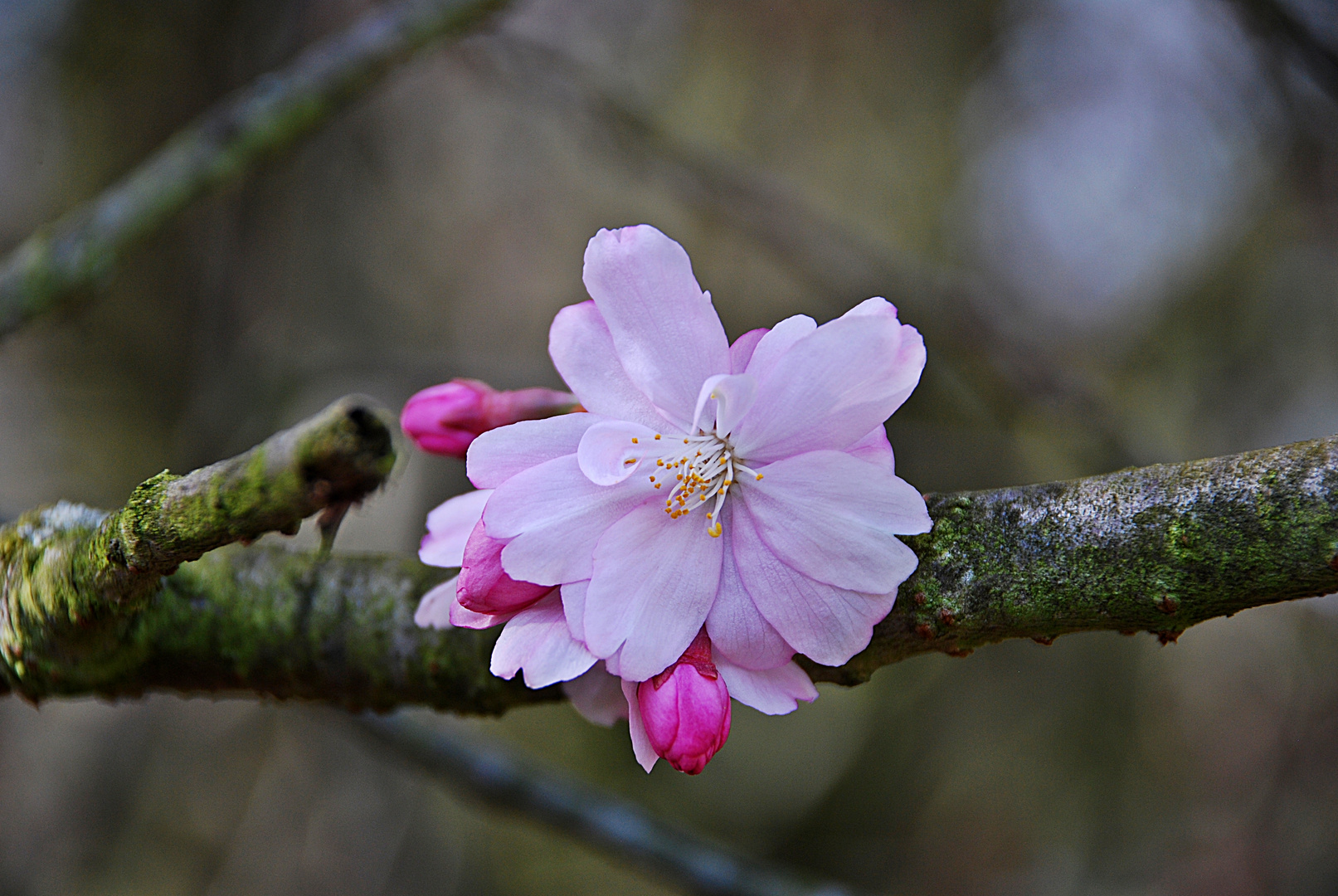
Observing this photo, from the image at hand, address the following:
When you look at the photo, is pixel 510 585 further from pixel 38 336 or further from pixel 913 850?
pixel 913 850

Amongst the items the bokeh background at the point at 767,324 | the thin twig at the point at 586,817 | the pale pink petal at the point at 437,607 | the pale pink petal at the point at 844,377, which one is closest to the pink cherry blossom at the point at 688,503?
the pale pink petal at the point at 844,377

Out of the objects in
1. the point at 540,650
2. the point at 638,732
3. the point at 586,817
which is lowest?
the point at 586,817

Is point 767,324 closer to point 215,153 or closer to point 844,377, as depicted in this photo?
point 215,153

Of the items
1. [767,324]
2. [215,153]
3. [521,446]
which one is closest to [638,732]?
[521,446]

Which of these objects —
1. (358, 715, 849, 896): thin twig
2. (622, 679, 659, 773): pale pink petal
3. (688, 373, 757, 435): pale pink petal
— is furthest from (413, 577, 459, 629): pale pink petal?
(358, 715, 849, 896): thin twig

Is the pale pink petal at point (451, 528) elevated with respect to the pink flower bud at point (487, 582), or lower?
elevated

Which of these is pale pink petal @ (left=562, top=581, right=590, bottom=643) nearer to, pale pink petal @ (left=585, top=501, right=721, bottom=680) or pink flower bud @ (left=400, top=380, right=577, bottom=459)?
pale pink petal @ (left=585, top=501, right=721, bottom=680)

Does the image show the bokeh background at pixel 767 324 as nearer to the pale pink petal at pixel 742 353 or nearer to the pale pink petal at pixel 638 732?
the pale pink petal at pixel 742 353

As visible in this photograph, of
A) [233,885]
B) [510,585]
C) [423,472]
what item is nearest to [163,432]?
[423,472]
